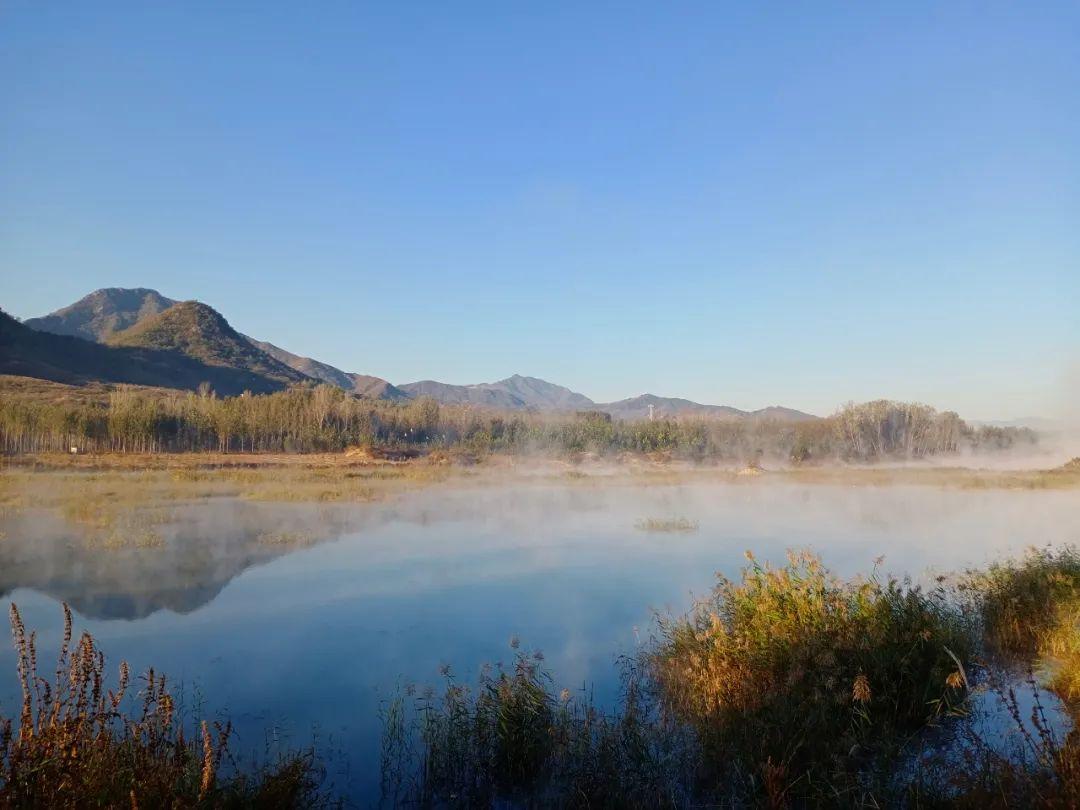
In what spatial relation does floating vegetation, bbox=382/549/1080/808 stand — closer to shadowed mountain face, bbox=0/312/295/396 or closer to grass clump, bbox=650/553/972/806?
grass clump, bbox=650/553/972/806

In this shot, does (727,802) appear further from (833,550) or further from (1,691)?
(833,550)

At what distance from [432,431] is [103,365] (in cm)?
9298

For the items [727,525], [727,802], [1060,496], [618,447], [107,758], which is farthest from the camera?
[618,447]

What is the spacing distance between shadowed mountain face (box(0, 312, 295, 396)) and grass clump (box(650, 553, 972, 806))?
11647 centimetres

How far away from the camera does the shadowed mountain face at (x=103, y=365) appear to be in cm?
10594

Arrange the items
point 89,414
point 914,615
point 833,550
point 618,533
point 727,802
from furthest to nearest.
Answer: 1. point 89,414
2. point 618,533
3. point 833,550
4. point 914,615
5. point 727,802

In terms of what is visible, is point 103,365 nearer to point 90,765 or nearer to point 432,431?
point 432,431

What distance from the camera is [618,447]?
220 feet

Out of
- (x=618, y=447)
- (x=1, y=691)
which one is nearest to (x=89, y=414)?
(x=618, y=447)

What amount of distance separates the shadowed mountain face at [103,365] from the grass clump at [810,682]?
116 meters

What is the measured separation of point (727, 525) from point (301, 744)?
16.8 m

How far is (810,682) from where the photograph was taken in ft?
19.7

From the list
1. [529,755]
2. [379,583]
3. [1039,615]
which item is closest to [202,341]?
[379,583]

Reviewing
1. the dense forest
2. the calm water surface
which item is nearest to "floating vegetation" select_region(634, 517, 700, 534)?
the calm water surface
